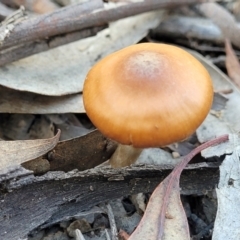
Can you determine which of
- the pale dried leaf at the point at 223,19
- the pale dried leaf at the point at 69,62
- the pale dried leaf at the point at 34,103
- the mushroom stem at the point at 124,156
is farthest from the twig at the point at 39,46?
the pale dried leaf at the point at 223,19

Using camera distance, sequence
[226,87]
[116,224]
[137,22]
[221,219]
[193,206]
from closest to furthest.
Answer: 1. [221,219]
2. [116,224]
3. [193,206]
4. [226,87]
5. [137,22]

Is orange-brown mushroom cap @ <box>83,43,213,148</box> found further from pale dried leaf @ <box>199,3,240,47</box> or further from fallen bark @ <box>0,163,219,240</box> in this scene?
pale dried leaf @ <box>199,3,240,47</box>

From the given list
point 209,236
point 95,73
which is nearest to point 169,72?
point 95,73

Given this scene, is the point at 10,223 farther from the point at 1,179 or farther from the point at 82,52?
the point at 82,52

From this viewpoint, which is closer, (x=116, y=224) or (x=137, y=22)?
(x=116, y=224)

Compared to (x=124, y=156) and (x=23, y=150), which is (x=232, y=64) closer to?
(x=124, y=156)

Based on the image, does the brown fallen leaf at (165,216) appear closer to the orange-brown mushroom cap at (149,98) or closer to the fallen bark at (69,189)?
the fallen bark at (69,189)

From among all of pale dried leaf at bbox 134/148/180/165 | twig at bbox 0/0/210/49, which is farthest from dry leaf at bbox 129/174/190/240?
twig at bbox 0/0/210/49
